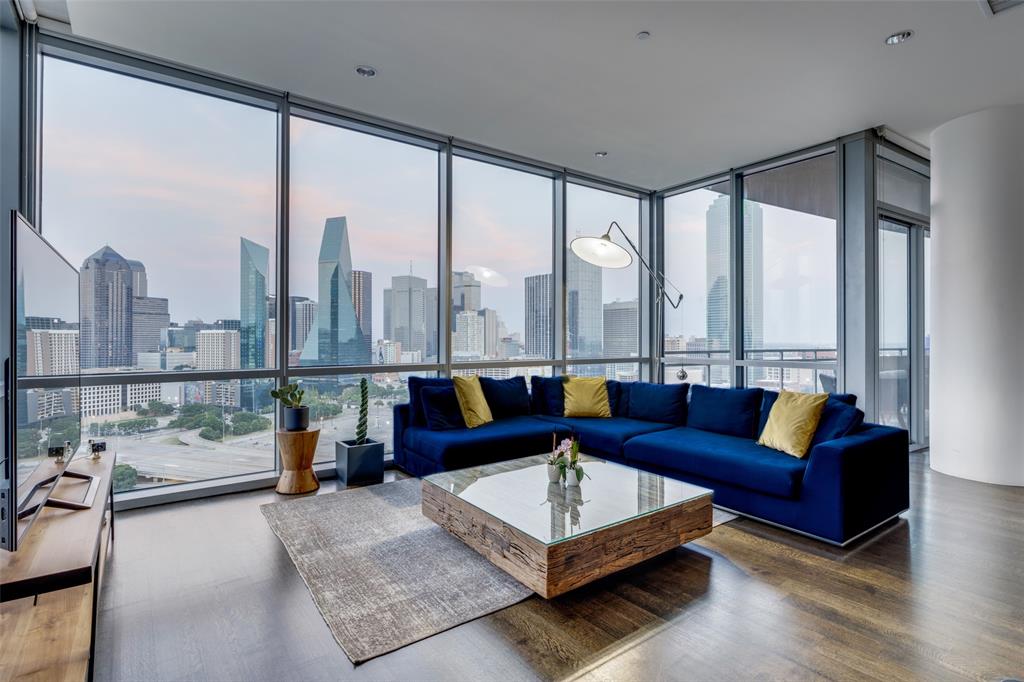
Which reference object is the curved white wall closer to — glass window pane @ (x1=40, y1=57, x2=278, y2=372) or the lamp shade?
the lamp shade

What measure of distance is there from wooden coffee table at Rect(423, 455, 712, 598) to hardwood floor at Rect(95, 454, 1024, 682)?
0.53 feet

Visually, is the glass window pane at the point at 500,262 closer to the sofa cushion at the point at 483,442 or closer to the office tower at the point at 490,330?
the office tower at the point at 490,330

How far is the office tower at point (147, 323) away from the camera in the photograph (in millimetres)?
3545

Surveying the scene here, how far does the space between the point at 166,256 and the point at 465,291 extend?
2.41 m

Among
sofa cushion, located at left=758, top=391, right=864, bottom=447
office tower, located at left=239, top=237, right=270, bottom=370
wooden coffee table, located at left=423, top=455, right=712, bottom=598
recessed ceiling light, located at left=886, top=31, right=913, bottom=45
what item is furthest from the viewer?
office tower, located at left=239, top=237, right=270, bottom=370

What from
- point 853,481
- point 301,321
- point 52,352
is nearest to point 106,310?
point 301,321

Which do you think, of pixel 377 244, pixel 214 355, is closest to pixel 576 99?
pixel 377 244

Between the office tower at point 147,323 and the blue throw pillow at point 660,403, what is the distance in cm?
379

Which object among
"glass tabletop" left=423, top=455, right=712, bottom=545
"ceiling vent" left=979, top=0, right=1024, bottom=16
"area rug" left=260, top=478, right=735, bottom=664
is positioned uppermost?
"ceiling vent" left=979, top=0, right=1024, bottom=16

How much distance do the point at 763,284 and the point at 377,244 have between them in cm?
386

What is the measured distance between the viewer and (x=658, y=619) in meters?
2.14

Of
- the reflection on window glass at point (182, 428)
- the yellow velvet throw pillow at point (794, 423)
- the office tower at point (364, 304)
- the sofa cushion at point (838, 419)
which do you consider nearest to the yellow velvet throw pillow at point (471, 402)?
the office tower at point (364, 304)

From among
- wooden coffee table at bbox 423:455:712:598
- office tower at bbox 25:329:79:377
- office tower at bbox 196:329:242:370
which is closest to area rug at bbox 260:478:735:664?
wooden coffee table at bbox 423:455:712:598

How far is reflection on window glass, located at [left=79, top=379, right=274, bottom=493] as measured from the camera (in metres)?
3.45
